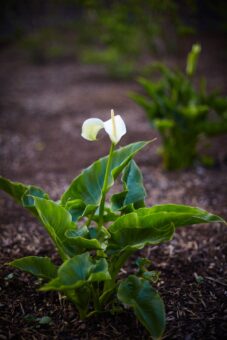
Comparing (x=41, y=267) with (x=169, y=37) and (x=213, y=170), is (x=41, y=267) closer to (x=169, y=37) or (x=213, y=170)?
(x=213, y=170)

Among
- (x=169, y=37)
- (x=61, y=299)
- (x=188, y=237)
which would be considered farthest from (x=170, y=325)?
(x=169, y=37)

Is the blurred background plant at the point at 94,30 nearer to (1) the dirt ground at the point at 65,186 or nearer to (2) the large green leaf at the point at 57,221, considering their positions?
(1) the dirt ground at the point at 65,186

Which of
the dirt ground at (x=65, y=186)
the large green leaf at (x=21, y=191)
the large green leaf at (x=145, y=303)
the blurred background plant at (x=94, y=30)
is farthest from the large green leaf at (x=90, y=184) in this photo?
the blurred background plant at (x=94, y=30)

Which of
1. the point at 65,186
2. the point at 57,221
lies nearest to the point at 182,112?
the point at 65,186

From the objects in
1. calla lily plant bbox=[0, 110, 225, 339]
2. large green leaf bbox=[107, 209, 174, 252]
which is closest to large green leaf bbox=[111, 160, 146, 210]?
calla lily plant bbox=[0, 110, 225, 339]

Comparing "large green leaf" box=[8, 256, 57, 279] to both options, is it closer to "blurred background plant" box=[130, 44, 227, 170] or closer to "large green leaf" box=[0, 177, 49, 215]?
"large green leaf" box=[0, 177, 49, 215]

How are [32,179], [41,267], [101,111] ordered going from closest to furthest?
1. [41,267]
2. [32,179]
3. [101,111]

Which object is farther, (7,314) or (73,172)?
(73,172)
